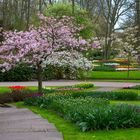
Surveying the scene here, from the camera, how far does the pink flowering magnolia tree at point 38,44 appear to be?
18188mm

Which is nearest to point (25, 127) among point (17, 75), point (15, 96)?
point (15, 96)

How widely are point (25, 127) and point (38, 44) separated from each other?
7411 mm

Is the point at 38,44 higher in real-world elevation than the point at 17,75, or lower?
higher

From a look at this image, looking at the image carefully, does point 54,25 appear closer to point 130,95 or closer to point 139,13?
point 130,95

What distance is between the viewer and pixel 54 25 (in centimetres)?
1914

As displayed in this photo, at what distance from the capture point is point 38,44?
1803 cm

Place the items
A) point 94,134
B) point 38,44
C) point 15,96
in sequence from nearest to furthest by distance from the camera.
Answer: point 94,134 → point 38,44 → point 15,96

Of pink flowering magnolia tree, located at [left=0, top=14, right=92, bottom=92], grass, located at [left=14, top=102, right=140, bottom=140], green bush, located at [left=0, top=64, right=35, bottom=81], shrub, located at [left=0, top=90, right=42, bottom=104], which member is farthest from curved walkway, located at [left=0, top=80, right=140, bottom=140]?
green bush, located at [left=0, top=64, right=35, bottom=81]

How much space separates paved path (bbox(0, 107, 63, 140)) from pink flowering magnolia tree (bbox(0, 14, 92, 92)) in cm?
416

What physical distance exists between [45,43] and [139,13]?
126ft

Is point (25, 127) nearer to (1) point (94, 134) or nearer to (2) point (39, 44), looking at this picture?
(1) point (94, 134)

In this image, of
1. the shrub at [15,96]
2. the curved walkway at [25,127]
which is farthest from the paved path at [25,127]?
the shrub at [15,96]

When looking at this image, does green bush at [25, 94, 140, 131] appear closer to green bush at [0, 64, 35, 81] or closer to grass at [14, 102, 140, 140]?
grass at [14, 102, 140, 140]

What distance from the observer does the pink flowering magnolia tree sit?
59.7 feet
